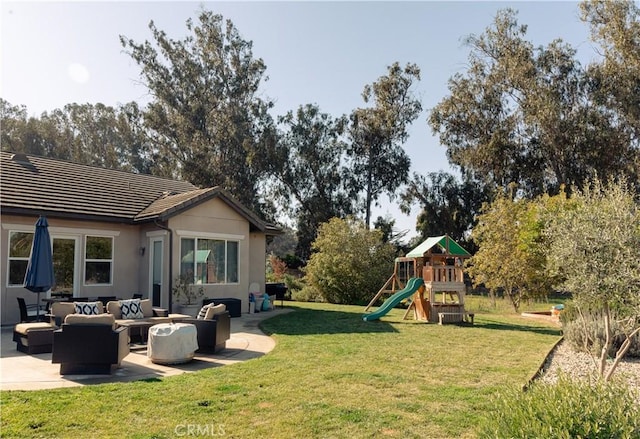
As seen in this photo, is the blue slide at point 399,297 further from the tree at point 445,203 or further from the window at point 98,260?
the tree at point 445,203

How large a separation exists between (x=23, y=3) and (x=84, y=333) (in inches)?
300

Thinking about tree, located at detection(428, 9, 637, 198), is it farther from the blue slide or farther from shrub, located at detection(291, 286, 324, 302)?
the blue slide

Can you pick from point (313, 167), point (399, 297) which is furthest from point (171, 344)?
point (313, 167)

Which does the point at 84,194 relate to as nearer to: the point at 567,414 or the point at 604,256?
the point at 604,256

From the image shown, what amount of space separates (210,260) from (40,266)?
595 cm

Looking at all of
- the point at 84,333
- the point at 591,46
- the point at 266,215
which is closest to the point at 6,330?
the point at 84,333

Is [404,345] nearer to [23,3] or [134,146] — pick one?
[23,3]

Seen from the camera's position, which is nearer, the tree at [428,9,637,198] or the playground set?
the playground set

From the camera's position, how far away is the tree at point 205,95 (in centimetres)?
3781

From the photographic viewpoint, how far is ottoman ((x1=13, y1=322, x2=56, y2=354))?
888 cm

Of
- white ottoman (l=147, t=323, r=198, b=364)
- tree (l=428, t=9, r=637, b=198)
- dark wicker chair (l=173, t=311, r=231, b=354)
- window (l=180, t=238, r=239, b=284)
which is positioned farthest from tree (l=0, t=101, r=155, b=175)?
white ottoman (l=147, t=323, r=198, b=364)

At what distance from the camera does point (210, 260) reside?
52.2 ft

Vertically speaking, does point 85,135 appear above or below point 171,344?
above

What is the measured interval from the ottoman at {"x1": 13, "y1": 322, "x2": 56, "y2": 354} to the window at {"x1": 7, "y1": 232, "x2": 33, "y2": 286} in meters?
4.92
